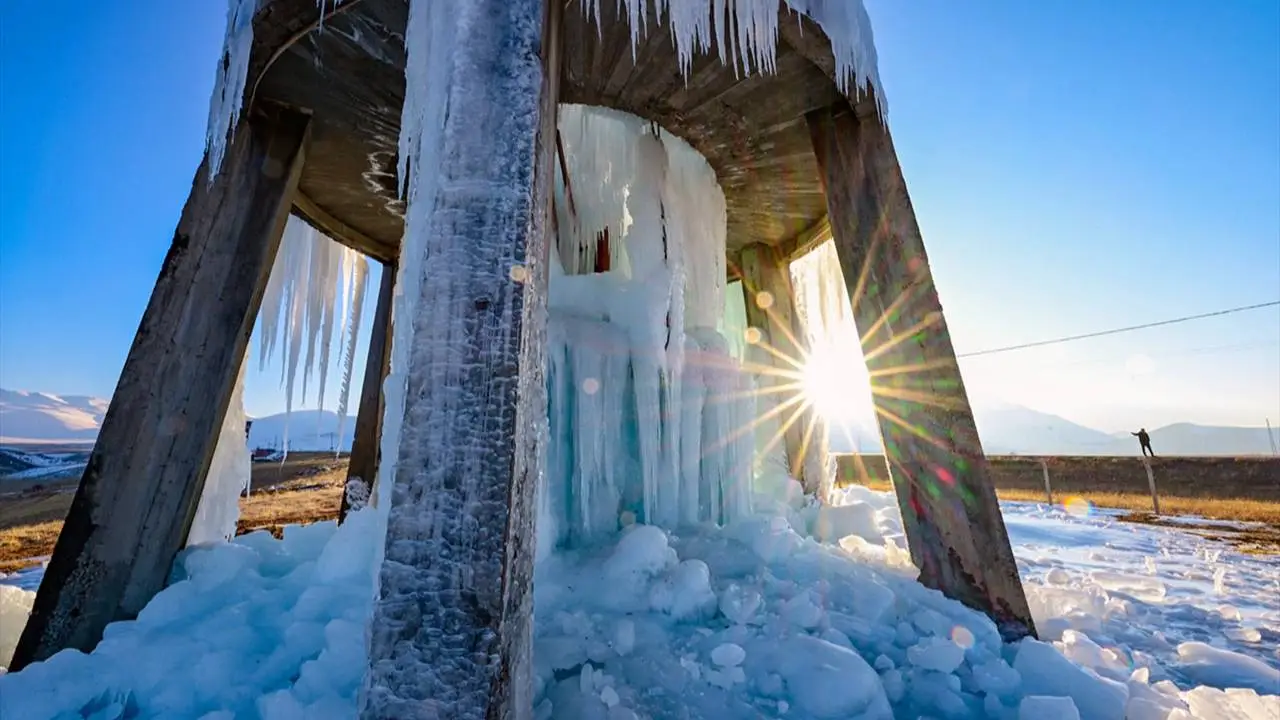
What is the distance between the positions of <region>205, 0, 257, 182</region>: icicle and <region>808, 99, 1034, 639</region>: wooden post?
3.46 meters

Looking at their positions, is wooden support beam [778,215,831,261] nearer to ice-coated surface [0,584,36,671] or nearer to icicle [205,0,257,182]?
icicle [205,0,257,182]

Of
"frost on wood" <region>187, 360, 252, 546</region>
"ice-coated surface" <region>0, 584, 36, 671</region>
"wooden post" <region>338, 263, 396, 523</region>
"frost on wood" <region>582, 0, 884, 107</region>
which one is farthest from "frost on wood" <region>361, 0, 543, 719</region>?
"wooden post" <region>338, 263, 396, 523</region>

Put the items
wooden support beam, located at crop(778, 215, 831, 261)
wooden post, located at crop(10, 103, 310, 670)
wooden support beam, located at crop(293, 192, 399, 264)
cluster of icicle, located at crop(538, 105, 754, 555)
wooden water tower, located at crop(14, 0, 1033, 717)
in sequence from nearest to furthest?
wooden water tower, located at crop(14, 0, 1033, 717), wooden post, located at crop(10, 103, 310, 670), cluster of icicle, located at crop(538, 105, 754, 555), wooden support beam, located at crop(293, 192, 399, 264), wooden support beam, located at crop(778, 215, 831, 261)

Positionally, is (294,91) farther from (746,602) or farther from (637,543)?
(746,602)

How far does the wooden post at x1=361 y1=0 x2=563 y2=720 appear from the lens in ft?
3.99

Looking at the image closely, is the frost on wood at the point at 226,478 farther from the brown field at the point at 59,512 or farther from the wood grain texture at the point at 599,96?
the brown field at the point at 59,512

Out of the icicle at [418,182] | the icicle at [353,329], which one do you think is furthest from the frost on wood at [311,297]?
the icicle at [418,182]

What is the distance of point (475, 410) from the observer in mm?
1381

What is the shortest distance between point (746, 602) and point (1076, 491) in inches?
797

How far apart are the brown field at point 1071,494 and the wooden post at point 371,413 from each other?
3791mm

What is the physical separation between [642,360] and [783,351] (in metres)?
2.58

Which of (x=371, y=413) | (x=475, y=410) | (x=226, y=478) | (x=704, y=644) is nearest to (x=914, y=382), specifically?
(x=704, y=644)

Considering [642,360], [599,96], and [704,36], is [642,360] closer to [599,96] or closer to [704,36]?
[599,96]

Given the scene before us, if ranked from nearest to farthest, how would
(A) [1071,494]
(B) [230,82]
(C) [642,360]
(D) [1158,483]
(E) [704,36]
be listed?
(E) [704,36]
(B) [230,82]
(C) [642,360]
(A) [1071,494]
(D) [1158,483]
